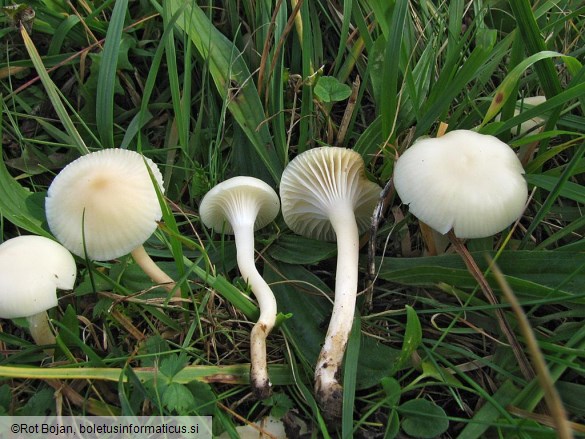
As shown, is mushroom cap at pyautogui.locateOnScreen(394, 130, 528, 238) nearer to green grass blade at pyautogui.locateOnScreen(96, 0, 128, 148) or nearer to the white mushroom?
the white mushroom

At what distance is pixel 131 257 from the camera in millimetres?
2500

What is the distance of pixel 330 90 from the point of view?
8.83 ft

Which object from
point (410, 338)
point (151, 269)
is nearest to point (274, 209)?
point (151, 269)

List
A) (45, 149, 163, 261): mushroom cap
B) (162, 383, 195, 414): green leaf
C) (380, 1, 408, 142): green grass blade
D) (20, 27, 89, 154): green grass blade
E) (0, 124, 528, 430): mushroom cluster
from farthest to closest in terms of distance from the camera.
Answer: (20, 27, 89, 154): green grass blade, (380, 1, 408, 142): green grass blade, (45, 149, 163, 261): mushroom cap, (0, 124, 528, 430): mushroom cluster, (162, 383, 195, 414): green leaf

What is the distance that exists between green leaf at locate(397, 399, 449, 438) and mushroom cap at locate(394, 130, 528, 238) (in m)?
0.68

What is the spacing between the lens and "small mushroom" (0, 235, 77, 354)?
203cm

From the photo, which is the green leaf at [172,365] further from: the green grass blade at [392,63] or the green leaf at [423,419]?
the green grass blade at [392,63]

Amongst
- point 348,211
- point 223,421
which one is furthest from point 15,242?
point 348,211

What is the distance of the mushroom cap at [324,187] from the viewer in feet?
7.73

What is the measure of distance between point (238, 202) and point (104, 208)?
62cm

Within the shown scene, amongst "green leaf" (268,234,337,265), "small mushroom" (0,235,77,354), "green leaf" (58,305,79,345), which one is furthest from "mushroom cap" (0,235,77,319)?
"green leaf" (268,234,337,265)

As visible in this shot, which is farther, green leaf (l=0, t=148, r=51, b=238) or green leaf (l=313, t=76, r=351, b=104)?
green leaf (l=313, t=76, r=351, b=104)

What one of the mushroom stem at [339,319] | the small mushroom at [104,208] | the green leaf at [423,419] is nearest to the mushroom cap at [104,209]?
the small mushroom at [104,208]

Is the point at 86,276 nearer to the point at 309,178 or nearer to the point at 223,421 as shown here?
the point at 223,421
